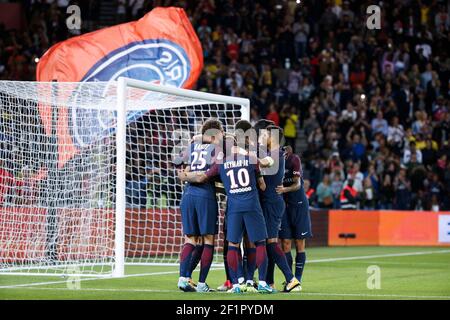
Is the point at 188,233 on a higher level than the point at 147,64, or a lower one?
lower

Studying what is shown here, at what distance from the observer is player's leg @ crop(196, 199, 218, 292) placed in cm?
1361

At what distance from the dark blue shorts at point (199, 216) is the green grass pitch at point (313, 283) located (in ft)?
2.80

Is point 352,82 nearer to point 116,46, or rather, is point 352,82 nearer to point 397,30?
point 397,30

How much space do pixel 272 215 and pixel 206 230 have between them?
89cm

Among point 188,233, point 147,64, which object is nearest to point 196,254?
point 188,233

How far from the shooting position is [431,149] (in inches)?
1169

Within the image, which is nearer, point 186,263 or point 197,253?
point 186,263

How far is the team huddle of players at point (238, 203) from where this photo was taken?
13242 mm

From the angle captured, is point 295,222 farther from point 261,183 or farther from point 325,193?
point 325,193

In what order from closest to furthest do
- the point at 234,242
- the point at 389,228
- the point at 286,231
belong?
the point at 234,242
the point at 286,231
the point at 389,228

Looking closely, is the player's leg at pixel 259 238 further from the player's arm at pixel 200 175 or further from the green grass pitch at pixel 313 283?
the player's arm at pixel 200 175

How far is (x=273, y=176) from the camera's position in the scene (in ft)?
44.9

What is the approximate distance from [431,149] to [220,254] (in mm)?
10329
